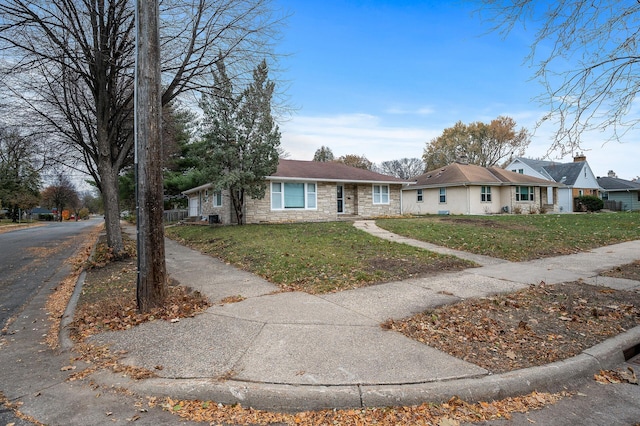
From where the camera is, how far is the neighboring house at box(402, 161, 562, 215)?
2639 cm

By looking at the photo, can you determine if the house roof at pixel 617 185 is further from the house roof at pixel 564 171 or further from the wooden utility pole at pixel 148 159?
the wooden utility pole at pixel 148 159

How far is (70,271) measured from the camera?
9484 millimetres

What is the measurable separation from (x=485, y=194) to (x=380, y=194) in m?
9.32

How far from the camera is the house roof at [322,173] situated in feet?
65.5

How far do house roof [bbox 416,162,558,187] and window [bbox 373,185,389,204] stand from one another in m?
6.01

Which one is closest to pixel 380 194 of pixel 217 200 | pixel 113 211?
pixel 217 200

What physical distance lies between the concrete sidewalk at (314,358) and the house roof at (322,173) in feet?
47.1

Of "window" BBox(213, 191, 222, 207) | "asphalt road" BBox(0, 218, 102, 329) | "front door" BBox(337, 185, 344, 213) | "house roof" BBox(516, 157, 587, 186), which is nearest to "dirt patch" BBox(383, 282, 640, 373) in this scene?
"asphalt road" BBox(0, 218, 102, 329)

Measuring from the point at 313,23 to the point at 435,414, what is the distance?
903 centimetres

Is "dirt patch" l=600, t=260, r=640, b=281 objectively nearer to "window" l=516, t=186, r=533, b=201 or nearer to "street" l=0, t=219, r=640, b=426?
"street" l=0, t=219, r=640, b=426

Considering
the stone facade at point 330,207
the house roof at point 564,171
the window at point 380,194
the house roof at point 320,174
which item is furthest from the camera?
the house roof at point 564,171

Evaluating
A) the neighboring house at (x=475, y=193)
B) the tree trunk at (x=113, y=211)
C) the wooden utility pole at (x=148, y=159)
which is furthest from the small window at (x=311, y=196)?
the wooden utility pole at (x=148, y=159)

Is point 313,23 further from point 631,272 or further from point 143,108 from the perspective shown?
point 631,272

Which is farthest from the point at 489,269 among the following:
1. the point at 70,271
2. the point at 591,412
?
the point at 70,271
